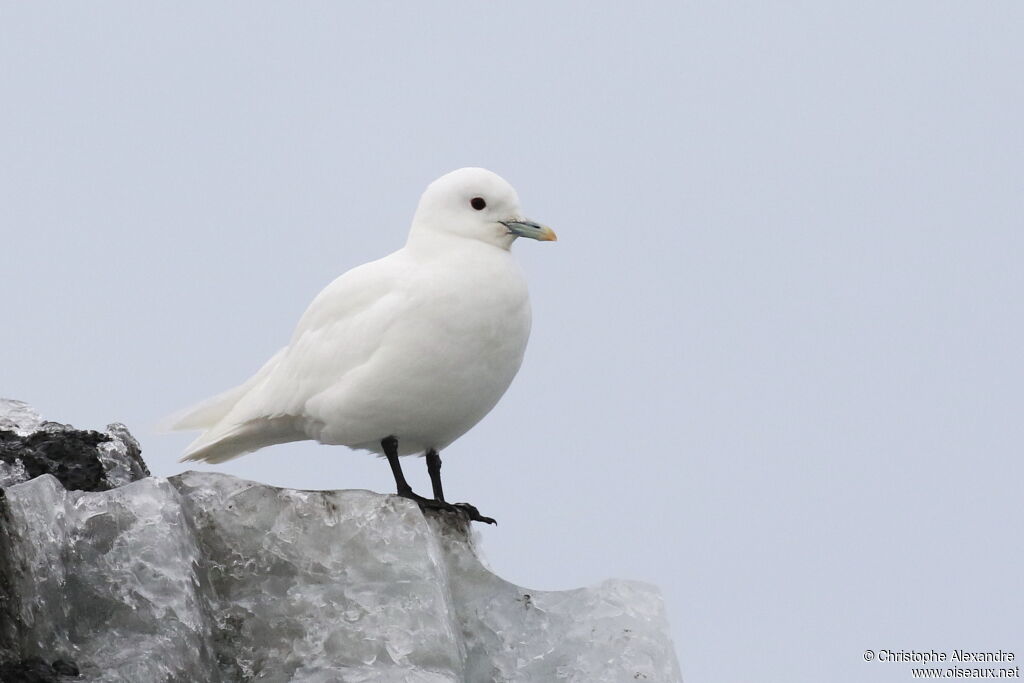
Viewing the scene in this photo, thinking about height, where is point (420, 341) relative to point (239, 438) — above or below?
above

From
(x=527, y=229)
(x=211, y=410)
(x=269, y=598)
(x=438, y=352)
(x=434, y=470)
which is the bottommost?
(x=269, y=598)

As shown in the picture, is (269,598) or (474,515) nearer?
(269,598)

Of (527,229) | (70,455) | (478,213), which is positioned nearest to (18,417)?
(70,455)

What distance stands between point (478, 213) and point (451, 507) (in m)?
1.88

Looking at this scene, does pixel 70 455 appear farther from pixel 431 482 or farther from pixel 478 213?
pixel 478 213

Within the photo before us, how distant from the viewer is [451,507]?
28.2 ft

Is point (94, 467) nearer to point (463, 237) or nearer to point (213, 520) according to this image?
point (213, 520)

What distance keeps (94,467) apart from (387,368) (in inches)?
70.2

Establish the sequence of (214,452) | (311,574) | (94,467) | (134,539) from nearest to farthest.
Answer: (134,539) < (311,574) < (94,467) < (214,452)

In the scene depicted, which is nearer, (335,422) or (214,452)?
(335,422)

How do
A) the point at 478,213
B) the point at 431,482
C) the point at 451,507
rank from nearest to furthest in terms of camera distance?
1. the point at 451,507
2. the point at 478,213
3. the point at 431,482

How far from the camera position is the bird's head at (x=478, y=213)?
9125mm

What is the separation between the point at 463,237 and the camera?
9102 mm

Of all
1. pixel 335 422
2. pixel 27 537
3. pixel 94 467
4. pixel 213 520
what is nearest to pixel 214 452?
pixel 335 422
